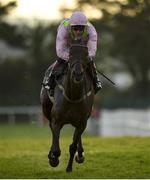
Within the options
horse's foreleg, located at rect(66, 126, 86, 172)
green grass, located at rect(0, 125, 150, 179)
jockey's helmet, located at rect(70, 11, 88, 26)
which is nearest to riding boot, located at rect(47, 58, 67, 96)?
horse's foreleg, located at rect(66, 126, 86, 172)

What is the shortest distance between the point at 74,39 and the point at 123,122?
67.8 ft

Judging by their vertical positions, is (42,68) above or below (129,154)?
below

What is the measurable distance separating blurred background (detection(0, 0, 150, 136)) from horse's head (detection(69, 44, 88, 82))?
75.8ft

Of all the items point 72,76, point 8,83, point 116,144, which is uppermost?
point 72,76

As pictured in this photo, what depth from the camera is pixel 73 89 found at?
11742 millimetres

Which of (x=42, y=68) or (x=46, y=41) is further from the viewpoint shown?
(x=46, y=41)

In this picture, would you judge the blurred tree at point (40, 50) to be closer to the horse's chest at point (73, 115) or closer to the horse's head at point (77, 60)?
the horse's chest at point (73, 115)

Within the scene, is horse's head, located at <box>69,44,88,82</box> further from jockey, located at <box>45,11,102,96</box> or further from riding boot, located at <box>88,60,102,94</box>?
riding boot, located at <box>88,60,102,94</box>

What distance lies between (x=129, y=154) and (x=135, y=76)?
5573 cm

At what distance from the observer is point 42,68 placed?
194 ft

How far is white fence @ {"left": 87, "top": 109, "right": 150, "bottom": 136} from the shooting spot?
3044cm

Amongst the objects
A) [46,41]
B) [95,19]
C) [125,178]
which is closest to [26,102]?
[95,19]

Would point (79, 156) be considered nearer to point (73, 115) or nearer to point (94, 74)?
point (73, 115)

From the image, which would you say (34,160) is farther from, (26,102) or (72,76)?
(26,102)
